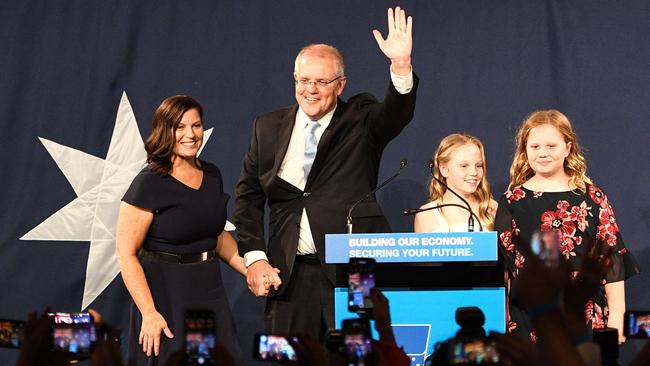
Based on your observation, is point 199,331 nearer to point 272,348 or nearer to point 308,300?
point 272,348

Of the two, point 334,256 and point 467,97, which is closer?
point 334,256

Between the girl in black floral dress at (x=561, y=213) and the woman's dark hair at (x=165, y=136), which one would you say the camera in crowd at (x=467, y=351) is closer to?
the girl in black floral dress at (x=561, y=213)

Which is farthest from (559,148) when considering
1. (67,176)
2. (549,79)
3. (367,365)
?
(67,176)

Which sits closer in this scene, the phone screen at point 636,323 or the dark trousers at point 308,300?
the phone screen at point 636,323

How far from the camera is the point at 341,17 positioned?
5.07 metres

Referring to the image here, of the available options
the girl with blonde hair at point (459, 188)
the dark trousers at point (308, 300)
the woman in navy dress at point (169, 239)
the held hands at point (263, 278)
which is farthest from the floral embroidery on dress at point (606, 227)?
the woman in navy dress at point (169, 239)

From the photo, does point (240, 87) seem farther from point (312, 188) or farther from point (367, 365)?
point (367, 365)

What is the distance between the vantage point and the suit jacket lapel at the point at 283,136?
3768 mm

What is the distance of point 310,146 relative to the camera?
377 centimetres

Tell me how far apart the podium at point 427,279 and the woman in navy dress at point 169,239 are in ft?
2.70

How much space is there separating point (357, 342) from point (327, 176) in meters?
1.92

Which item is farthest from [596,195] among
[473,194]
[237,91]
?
[237,91]

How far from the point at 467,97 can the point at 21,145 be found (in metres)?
2.53

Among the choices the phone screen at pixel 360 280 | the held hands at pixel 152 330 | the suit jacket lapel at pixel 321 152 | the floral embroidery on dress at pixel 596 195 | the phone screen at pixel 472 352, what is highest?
the suit jacket lapel at pixel 321 152
